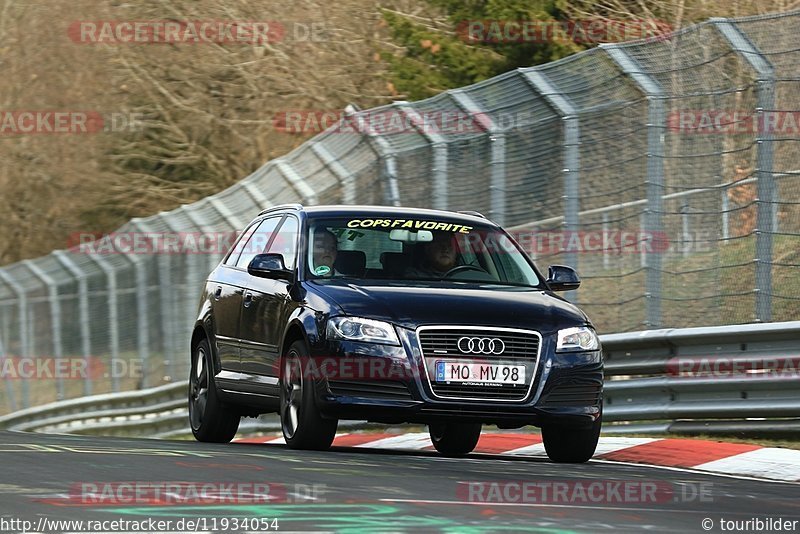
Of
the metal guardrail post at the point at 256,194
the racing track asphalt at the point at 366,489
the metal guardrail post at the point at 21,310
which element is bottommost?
the metal guardrail post at the point at 21,310

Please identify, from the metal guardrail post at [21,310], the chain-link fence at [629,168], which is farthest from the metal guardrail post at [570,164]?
the metal guardrail post at [21,310]

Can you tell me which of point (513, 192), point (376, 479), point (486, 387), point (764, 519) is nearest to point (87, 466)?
point (376, 479)

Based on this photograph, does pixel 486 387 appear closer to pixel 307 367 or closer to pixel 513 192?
pixel 307 367

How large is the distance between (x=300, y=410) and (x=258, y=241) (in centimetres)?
225

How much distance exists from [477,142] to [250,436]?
430 cm

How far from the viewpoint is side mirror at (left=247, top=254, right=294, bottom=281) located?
11922 millimetres

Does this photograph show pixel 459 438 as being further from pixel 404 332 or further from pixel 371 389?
pixel 404 332

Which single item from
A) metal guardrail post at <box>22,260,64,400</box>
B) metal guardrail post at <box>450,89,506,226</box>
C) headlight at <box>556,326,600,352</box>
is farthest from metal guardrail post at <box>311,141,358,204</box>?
metal guardrail post at <box>22,260,64,400</box>

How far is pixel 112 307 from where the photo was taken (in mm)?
24500

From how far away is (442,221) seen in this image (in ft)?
41.7

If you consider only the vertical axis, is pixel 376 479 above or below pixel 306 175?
below

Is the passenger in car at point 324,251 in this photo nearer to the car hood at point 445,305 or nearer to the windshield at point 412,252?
the windshield at point 412,252

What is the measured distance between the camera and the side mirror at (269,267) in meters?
11.9

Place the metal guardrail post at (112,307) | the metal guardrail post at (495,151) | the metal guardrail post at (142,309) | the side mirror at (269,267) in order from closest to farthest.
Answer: the side mirror at (269,267)
the metal guardrail post at (495,151)
the metal guardrail post at (142,309)
the metal guardrail post at (112,307)
